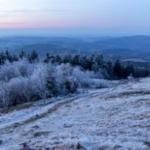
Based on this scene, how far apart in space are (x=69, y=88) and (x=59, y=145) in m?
27.9

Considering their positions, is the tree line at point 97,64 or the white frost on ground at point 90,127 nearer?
the white frost on ground at point 90,127

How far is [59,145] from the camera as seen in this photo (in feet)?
49.7

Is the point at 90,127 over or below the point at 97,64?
over

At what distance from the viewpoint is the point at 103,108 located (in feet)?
83.9

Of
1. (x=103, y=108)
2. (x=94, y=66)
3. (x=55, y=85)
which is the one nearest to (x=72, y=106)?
(x=103, y=108)

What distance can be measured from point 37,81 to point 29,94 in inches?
75.7

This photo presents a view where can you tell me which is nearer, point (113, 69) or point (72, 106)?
point (72, 106)

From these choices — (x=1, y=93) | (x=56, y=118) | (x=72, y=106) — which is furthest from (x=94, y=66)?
(x=56, y=118)

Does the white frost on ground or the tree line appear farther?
the tree line

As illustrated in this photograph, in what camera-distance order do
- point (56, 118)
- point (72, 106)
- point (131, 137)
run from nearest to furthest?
1. point (131, 137)
2. point (56, 118)
3. point (72, 106)

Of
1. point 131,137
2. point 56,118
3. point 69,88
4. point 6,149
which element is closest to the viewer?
point 131,137

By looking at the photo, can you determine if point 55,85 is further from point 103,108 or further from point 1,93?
point 103,108

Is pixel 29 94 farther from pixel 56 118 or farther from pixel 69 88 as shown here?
pixel 56 118

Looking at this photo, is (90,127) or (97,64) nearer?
(90,127)
